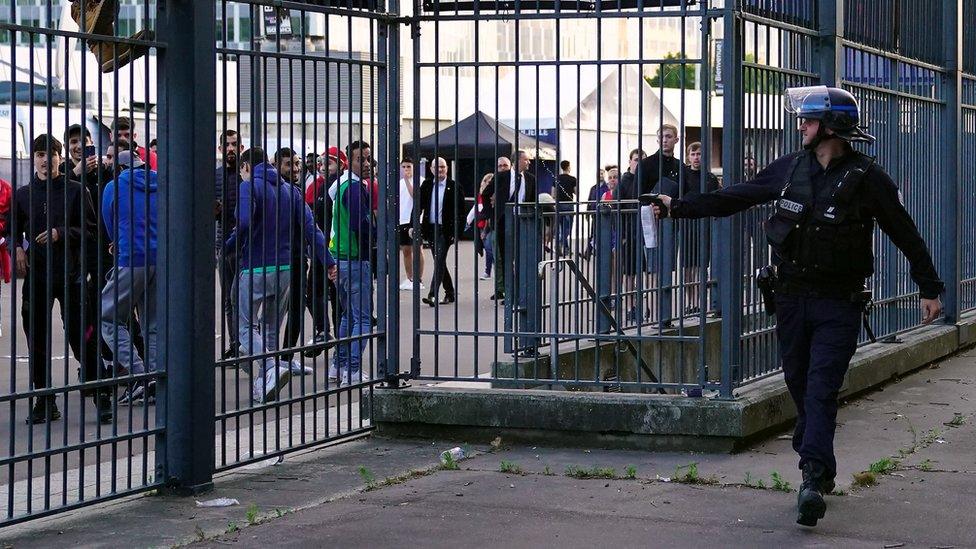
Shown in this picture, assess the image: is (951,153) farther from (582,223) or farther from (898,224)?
(898,224)

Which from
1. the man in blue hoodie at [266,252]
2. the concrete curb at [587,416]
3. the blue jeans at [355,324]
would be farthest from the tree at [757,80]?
the man in blue hoodie at [266,252]

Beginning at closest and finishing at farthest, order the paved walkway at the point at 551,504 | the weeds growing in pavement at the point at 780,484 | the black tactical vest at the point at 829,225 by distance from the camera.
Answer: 1. the paved walkway at the point at 551,504
2. the black tactical vest at the point at 829,225
3. the weeds growing in pavement at the point at 780,484

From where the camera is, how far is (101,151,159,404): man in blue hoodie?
641 cm

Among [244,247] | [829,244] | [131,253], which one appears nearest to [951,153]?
[829,244]

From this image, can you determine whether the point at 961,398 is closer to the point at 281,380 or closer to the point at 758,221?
the point at 758,221

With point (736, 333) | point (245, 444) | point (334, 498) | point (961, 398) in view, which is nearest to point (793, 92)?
point (736, 333)

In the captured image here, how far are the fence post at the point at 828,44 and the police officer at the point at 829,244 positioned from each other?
3246mm

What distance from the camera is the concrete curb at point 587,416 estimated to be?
25.7 ft

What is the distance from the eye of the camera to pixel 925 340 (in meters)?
12.0

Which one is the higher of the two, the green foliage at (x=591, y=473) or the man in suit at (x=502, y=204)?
the man in suit at (x=502, y=204)

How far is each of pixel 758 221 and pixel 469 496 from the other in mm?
3006

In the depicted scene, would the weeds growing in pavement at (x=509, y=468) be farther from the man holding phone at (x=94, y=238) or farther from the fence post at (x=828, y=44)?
the fence post at (x=828, y=44)

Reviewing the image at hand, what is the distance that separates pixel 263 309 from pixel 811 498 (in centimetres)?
284

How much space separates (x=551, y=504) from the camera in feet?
21.6
